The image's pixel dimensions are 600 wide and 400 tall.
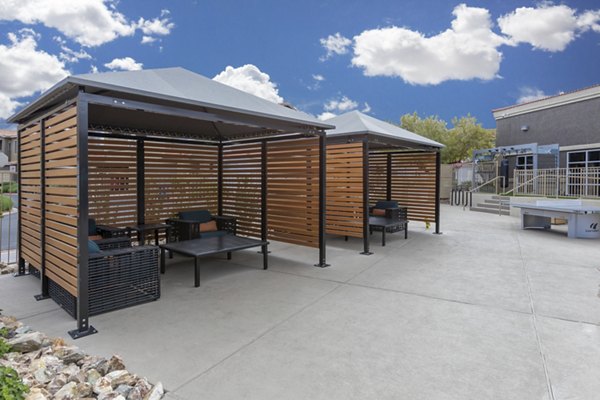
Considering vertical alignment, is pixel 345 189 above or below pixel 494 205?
above

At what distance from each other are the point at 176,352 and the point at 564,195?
15429mm

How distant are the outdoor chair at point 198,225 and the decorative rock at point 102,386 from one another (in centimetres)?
381

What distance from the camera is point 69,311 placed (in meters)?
3.72

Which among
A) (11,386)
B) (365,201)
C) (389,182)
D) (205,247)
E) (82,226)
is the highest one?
(389,182)

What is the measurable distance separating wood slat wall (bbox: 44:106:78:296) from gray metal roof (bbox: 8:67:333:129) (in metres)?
0.29

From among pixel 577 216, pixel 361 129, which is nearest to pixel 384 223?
pixel 361 129

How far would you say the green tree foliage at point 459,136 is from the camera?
24.4m

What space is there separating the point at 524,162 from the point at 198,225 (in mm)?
18005

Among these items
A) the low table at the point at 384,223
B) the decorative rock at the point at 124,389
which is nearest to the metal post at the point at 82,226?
the decorative rock at the point at 124,389

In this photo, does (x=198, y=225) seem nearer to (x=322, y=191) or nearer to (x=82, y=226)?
(x=322, y=191)

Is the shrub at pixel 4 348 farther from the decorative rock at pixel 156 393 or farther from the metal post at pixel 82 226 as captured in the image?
the decorative rock at pixel 156 393

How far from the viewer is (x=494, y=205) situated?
49.0 feet

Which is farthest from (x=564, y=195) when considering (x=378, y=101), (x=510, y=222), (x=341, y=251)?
(x=378, y=101)

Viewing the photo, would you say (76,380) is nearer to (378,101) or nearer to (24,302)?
(24,302)
